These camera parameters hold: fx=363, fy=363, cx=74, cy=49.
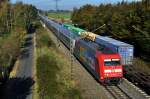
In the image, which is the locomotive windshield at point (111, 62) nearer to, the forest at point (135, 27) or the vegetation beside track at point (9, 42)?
the vegetation beside track at point (9, 42)

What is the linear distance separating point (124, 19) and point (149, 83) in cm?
2320

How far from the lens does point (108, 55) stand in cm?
3447

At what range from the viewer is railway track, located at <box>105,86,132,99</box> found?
31381mm

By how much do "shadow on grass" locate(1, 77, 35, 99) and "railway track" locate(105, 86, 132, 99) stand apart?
7579mm

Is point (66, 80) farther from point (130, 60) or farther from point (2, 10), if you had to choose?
point (2, 10)

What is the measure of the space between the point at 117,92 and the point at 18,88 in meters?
9.75

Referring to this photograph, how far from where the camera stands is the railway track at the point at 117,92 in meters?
31.4

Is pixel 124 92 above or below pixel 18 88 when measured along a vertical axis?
above

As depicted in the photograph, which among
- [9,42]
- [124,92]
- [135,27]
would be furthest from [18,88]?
[9,42]

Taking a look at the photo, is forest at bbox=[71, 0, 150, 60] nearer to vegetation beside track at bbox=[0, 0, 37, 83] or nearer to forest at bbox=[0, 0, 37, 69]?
vegetation beside track at bbox=[0, 0, 37, 83]

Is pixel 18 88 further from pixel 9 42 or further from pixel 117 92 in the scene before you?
pixel 9 42

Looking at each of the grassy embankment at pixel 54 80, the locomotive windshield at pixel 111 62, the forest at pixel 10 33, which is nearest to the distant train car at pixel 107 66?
the locomotive windshield at pixel 111 62

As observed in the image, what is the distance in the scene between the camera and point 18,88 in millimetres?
35531

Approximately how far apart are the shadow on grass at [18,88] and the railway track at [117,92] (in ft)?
24.9
